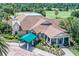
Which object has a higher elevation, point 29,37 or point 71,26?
point 71,26

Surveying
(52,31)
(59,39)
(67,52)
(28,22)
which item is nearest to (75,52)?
(67,52)

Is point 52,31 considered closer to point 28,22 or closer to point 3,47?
point 28,22

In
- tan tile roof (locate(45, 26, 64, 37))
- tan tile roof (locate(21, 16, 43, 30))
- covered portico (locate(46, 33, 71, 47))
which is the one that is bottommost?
covered portico (locate(46, 33, 71, 47))

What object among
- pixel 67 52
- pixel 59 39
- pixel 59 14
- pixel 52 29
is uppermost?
pixel 59 14

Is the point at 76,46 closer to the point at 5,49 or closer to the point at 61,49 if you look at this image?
the point at 61,49

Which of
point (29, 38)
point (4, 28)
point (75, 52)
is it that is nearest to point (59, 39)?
point (75, 52)

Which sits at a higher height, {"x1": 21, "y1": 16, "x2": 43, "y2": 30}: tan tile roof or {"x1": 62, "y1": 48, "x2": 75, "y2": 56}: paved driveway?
{"x1": 21, "y1": 16, "x2": 43, "y2": 30}: tan tile roof

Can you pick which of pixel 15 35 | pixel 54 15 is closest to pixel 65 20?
pixel 54 15

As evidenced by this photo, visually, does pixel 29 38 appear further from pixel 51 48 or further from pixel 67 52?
pixel 67 52

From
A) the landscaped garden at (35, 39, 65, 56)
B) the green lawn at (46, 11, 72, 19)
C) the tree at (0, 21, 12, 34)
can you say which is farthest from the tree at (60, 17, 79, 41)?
the tree at (0, 21, 12, 34)

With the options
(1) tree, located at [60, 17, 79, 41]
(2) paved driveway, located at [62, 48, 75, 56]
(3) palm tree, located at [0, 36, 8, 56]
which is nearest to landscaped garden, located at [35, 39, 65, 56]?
(2) paved driveway, located at [62, 48, 75, 56]

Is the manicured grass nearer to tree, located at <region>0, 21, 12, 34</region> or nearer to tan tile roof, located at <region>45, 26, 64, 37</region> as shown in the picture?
tan tile roof, located at <region>45, 26, 64, 37</region>

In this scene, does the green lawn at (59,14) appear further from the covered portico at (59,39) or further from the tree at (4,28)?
the tree at (4,28)
